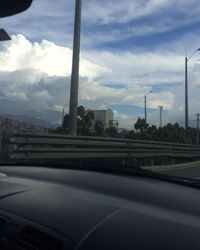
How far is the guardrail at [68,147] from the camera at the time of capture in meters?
14.0

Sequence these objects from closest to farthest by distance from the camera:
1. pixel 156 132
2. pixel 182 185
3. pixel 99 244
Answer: pixel 99 244 < pixel 182 185 < pixel 156 132

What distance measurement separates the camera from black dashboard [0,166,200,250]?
6.11 feet

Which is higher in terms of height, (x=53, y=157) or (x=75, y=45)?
(x=75, y=45)

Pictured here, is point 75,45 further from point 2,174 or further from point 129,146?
point 2,174

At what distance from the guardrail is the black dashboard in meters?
11.1

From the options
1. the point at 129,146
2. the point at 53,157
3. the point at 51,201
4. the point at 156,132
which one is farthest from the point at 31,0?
the point at 156,132

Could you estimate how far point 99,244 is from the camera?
183cm

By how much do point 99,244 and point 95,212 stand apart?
27 centimetres

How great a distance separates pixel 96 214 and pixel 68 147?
564 inches

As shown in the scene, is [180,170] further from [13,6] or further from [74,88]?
[13,6]

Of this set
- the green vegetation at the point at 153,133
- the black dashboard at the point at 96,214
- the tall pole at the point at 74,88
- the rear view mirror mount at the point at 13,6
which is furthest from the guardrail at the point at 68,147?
the rear view mirror mount at the point at 13,6

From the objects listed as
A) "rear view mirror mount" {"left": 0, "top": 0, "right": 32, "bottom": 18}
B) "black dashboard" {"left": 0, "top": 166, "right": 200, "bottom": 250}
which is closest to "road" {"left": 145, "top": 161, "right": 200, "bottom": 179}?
"black dashboard" {"left": 0, "top": 166, "right": 200, "bottom": 250}

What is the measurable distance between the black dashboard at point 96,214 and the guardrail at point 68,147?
436 inches

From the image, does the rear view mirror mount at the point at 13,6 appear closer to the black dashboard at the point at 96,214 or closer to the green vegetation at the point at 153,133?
the black dashboard at the point at 96,214
